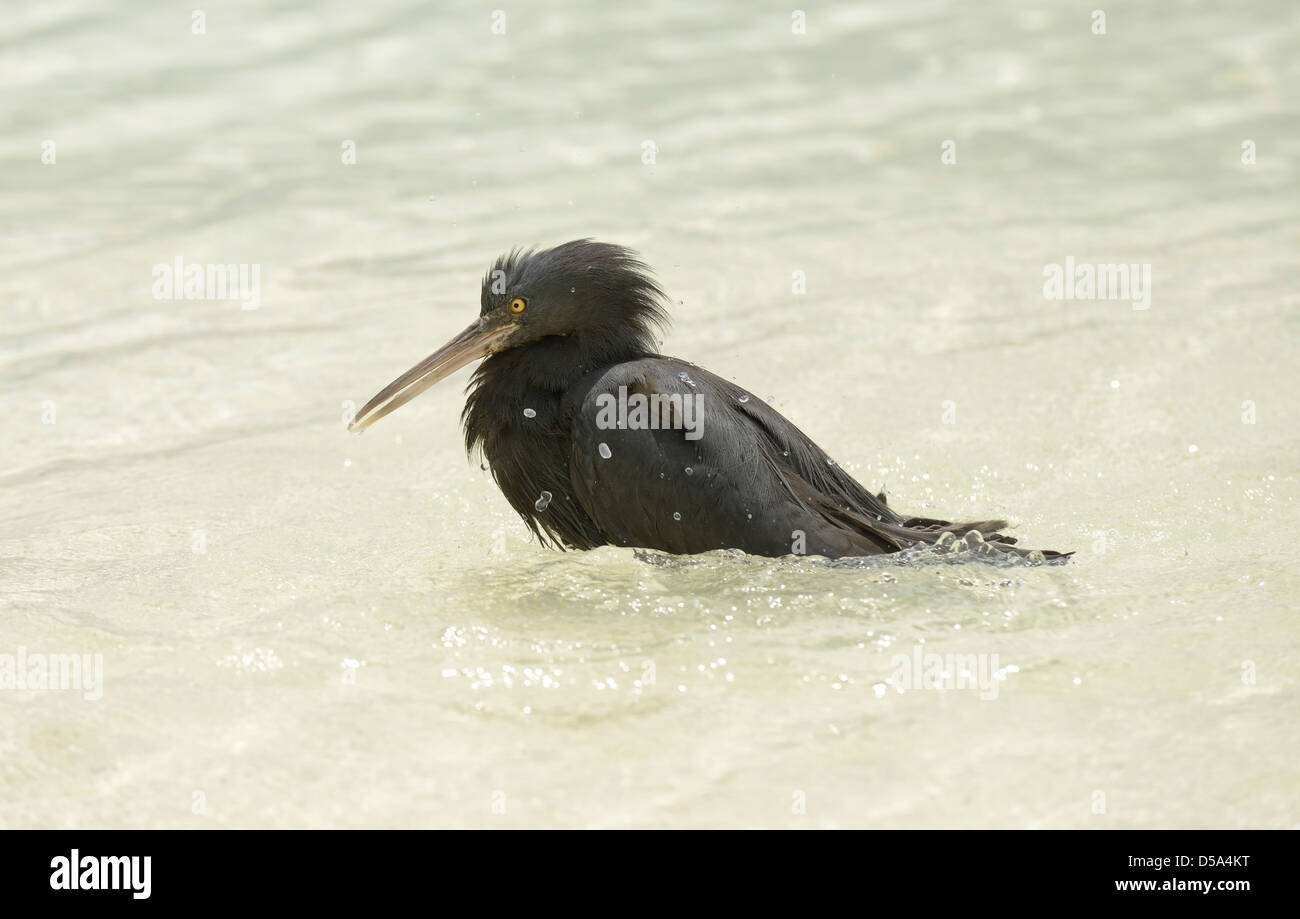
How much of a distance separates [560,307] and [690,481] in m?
0.90

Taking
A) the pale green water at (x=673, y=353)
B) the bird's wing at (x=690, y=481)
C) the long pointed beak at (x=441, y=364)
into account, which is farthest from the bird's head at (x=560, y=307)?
the pale green water at (x=673, y=353)

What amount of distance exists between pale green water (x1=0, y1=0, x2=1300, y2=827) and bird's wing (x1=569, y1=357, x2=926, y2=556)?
14 cm

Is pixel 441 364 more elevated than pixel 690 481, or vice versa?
pixel 441 364

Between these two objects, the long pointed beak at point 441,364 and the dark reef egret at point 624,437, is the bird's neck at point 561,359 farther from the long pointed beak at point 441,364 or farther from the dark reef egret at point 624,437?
the long pointed beak at point 441,364

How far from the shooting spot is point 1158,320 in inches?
329

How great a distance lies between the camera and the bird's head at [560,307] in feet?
18.4

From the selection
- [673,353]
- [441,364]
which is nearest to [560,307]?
[441,364]

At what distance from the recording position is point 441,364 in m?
5.79

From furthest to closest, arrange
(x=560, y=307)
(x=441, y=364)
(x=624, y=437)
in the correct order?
(x=441, y=364) → (x=560, y=307) → (x=624, y=437)

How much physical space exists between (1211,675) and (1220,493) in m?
1.87

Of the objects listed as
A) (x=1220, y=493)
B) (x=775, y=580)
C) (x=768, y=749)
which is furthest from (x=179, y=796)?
(x=1220, y=493)

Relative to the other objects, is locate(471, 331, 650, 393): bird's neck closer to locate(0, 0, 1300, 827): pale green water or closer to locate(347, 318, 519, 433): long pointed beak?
locate(347, 318, 519, 433): long pointed beak

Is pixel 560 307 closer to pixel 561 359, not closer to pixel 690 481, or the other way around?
pixel 561 359

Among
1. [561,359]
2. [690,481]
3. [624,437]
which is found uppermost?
[561,359]
